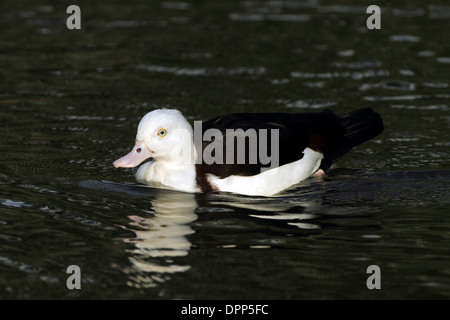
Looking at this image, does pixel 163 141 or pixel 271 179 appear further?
pixel 271 179

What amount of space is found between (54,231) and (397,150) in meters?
5.04

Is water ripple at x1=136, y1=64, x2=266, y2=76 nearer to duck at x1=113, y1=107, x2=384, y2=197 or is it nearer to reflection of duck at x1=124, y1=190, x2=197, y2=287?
duck at x1=113, y1=107, x2=384, y2=197

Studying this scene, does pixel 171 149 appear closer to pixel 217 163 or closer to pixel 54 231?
pixel 217 163

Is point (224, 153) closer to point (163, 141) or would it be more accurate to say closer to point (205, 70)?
point (163, 141)

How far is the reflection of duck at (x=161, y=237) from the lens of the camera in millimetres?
7609

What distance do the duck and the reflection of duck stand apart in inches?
12.7

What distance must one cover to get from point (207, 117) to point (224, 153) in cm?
321

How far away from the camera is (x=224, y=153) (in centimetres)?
960

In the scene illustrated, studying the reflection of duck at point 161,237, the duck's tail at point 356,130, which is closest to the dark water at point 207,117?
the reflection of duck at point 161,237

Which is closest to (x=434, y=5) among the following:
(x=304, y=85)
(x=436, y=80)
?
(x=436, y=80)

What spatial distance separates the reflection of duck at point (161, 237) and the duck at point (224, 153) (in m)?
0.32

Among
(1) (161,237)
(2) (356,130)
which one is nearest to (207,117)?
(2) (356,130)

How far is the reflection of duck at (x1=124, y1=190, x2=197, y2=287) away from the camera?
7.61 m

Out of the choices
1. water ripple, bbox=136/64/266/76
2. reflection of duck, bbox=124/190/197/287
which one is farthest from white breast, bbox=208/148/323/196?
water ripple, bbox=136/64/266/76
